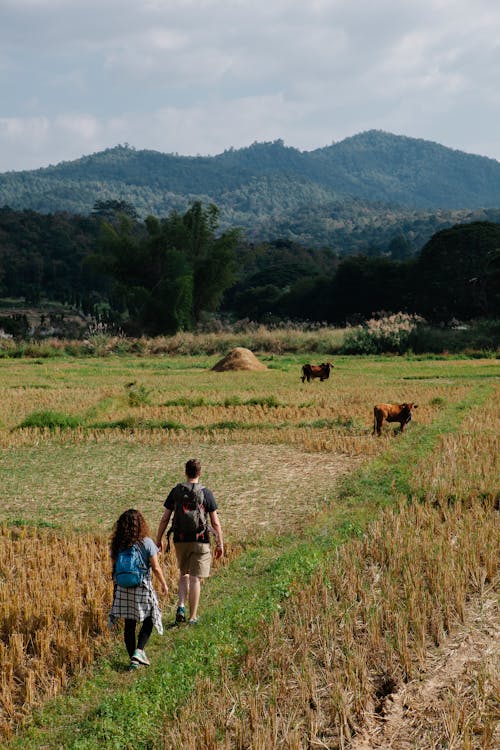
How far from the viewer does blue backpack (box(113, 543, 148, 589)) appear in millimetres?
5441

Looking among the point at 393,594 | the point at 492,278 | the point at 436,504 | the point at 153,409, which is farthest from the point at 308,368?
the point at 492,278

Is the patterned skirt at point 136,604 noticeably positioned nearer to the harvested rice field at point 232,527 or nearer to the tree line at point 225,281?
the harvested rice field at point 232,527

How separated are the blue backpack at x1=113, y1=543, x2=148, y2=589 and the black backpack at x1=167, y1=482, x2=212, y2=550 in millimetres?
595

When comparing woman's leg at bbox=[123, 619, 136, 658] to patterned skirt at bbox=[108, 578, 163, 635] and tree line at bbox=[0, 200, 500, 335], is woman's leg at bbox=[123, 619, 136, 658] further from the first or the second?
tree line at bbox=[0, 200, 500, 335]

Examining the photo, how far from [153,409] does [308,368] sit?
23.0ft

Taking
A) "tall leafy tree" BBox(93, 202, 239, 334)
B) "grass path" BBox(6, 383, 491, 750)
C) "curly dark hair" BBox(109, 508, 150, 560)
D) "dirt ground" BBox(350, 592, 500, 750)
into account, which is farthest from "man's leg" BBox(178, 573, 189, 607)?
"tall leafy tree" BBox(93, 202, 239, 334)

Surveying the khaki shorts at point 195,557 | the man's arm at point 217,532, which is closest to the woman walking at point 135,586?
the khaki shorts at point 195,557

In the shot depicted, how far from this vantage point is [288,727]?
4.18 metres

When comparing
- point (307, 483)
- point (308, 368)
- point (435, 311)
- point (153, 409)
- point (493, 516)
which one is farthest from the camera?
point (435, 311)

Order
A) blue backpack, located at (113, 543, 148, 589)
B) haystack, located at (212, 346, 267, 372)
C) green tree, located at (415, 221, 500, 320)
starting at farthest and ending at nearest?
green tree, located at (415, 221, 500, 320) → haystack, located at (212, 346, 267, 372) → blue backpack, located at (113, 543, 148, 589)

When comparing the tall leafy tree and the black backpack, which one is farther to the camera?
the tall leafy tree

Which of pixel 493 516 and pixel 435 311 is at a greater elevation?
pixel 435 311

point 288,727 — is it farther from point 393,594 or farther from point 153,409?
point 153,409

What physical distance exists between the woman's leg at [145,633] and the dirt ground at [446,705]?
1.71 m
